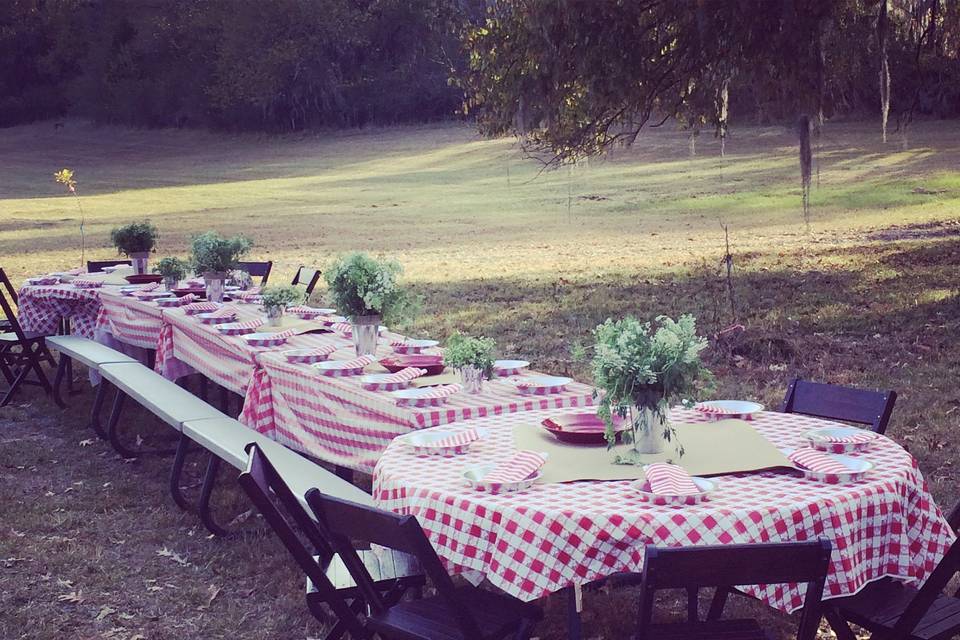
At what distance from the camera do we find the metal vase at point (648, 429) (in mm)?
4055

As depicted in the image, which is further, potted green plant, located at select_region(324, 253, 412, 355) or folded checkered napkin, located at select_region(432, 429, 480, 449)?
potted green plant, located at select_region(324, 253, 412, 355)

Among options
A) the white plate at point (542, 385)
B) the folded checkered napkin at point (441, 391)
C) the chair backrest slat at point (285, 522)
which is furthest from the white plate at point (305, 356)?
the chair backrest slat at point (285, 522)

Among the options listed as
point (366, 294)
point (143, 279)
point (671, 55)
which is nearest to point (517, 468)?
point (366, 294)

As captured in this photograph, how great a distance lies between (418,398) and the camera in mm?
5168

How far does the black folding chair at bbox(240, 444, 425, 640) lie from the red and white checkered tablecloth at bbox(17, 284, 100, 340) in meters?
6.38

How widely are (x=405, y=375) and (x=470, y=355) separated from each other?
48 centimetres

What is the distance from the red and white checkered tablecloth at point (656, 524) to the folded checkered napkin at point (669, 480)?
2.5 inches

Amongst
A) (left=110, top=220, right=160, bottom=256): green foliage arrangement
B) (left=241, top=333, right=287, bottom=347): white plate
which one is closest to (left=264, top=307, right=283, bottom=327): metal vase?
(left=241, top=333, right=287, bottom=347): white plate

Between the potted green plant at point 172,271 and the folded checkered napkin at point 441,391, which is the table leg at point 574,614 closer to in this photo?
the folded checkered napkin at point 441,391

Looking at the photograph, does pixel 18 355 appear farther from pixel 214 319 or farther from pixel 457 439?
pixel 457 439

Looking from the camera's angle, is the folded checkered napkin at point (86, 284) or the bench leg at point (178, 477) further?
the folded checkered napkin at point (86, 284)

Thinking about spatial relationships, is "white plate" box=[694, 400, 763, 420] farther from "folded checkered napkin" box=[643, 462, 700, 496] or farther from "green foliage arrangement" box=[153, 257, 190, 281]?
"green foliage arrangement" box=[153, 257, 190, 281]

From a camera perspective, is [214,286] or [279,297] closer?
[279,297]

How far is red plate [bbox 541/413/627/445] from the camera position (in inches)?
170
